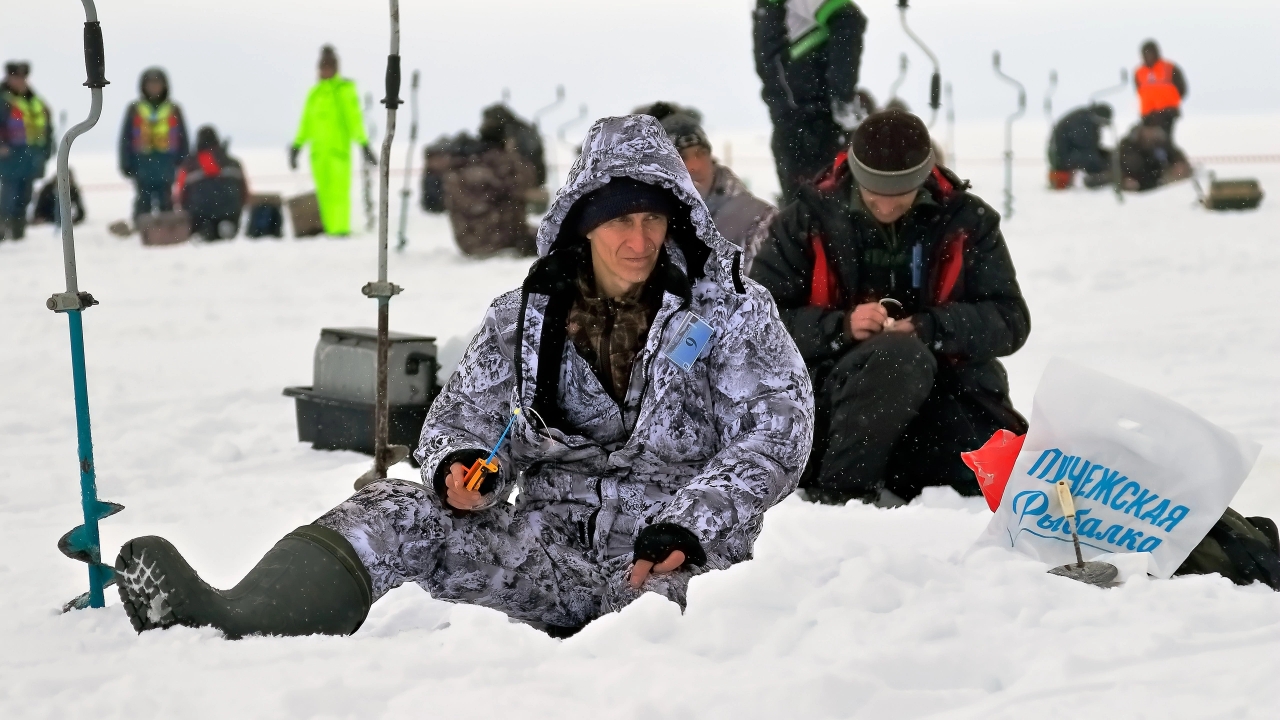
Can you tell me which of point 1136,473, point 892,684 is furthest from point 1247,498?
point 892,684

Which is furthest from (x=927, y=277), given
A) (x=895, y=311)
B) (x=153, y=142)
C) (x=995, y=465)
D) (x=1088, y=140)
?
(x=1088, y=140)

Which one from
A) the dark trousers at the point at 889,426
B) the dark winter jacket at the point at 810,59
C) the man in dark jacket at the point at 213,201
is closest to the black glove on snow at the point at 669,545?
the dark trousers at the point at 889,426

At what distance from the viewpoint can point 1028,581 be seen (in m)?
2.44

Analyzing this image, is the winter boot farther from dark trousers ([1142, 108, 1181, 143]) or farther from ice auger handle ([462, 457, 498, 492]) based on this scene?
dark trousers ([1142, 108, 1181, 143])

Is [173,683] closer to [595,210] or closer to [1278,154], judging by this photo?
[595,210]

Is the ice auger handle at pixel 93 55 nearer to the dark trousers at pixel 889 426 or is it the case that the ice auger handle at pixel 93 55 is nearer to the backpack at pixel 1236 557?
the dark trousers at pixel 889 426

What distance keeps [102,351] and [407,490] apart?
16.3 ft

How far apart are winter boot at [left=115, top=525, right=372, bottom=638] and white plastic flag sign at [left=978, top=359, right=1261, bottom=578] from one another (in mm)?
1321

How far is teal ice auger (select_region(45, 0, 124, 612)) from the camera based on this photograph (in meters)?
2.62

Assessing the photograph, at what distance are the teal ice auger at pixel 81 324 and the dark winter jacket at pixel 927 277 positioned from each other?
1.86 metres

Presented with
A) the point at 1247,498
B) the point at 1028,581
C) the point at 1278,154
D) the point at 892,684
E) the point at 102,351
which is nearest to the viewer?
the point at 892,684

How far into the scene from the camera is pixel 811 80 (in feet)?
18.7

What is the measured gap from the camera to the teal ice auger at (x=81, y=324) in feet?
8.60

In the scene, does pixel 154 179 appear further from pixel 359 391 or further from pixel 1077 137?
pixel 1077 137
